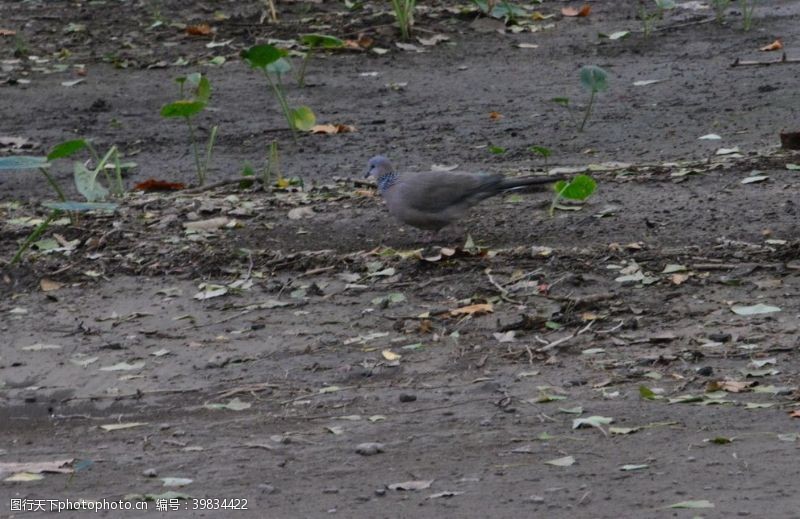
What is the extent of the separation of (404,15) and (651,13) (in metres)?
1.97

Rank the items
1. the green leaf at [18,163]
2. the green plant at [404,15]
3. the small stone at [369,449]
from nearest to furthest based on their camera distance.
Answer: the small stone at [369,449] < the green leaf at [18,163] < the green plant at [404,15]

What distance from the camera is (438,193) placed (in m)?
5.85

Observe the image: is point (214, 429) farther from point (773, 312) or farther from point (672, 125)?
point (672, 125)

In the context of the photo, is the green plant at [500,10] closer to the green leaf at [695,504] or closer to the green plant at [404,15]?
the green plant at [404,15]

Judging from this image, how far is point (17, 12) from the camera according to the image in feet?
37.8

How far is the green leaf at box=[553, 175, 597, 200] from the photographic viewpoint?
A: 19.1 ft

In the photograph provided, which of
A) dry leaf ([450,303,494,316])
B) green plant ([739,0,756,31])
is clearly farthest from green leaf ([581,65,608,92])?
green plant ([739,0,756,31])

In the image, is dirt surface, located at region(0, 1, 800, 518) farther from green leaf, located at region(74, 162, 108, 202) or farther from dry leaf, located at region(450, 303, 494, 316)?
green leaf, located at region(74, 162, 108, 202)

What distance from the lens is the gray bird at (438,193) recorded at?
19.1 feet

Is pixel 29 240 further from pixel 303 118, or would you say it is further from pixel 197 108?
pixel 303 118

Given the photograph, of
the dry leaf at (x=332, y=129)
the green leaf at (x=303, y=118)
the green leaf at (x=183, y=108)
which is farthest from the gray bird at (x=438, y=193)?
the dry leaf at (x=332, y=129)

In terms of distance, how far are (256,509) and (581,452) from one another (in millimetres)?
904

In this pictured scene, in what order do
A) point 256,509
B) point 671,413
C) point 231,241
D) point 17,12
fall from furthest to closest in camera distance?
point 17,12, point 231,241, point 671,413, point 256,509

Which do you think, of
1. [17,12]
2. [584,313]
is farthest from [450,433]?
[17,12]
